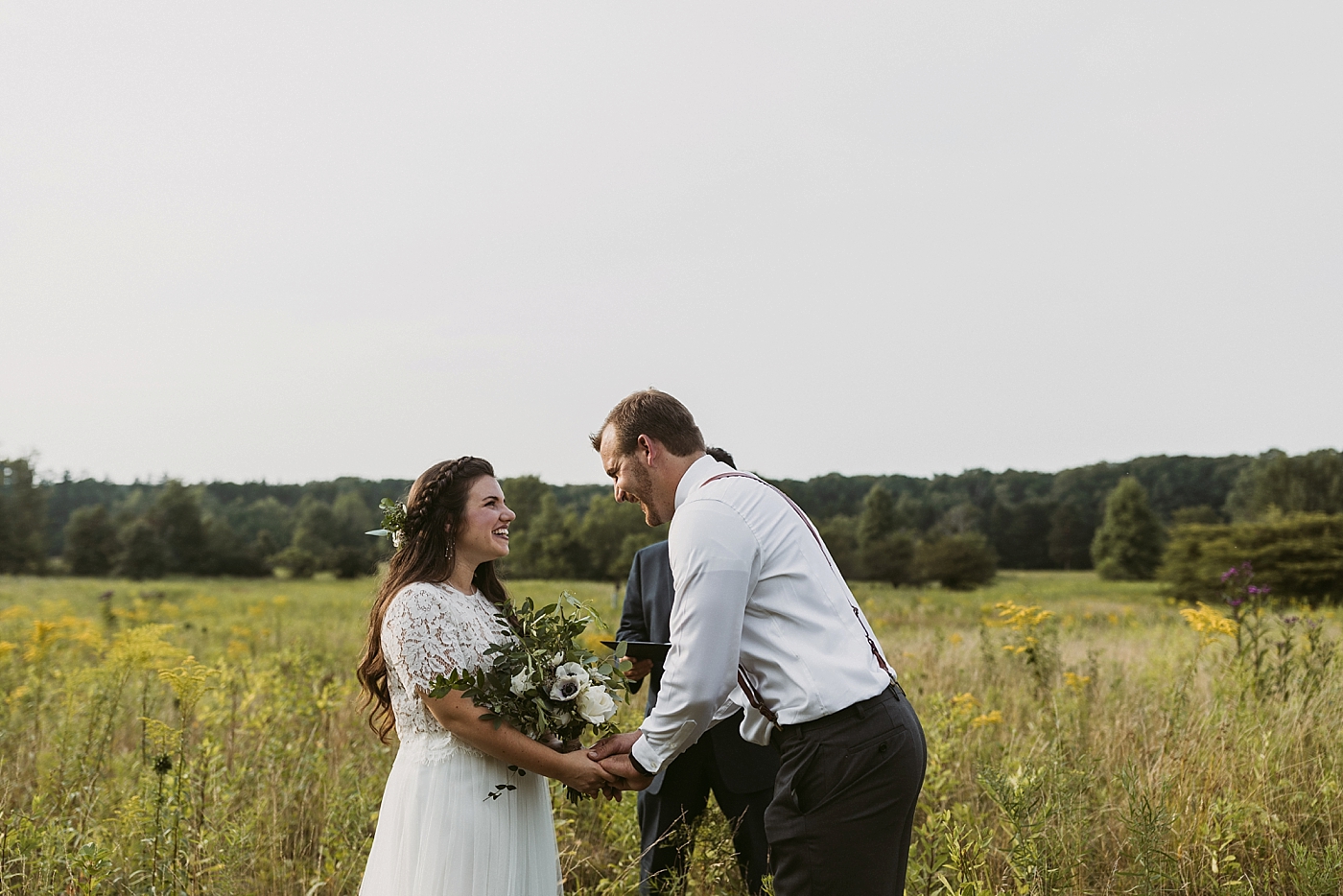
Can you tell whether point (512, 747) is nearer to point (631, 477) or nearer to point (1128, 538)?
point (631, 477)

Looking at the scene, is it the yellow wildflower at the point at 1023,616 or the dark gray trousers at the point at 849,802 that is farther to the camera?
the yellow wildflower at the point at 1023,616

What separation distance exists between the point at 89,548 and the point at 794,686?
70372 mm

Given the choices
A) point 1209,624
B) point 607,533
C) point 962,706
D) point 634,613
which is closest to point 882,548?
point 607,533

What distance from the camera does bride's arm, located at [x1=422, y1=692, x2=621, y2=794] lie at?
2.56 meters

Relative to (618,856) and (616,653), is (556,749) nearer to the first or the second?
(616,653)

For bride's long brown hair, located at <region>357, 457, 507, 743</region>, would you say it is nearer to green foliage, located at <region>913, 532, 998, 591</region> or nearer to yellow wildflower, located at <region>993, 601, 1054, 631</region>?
yellow wildflower, located at <region>993, 601, 1054, 631</region>

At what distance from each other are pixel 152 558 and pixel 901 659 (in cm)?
6203

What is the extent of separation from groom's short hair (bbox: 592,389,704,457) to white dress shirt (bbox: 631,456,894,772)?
30cm

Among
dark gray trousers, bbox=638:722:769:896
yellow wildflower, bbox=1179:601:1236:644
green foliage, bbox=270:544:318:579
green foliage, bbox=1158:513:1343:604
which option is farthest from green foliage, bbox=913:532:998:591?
dark gray trousers, bbox=638:722:769:896

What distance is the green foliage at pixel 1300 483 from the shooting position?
48719 mm

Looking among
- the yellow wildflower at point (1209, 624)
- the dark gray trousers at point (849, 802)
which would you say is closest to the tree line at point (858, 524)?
the yellow wildflower at point (1209, 624)

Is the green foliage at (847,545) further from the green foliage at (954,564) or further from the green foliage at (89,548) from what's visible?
the green foliage at (89,548)

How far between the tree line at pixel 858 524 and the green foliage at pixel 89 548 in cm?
9

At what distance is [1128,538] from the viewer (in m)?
49.3
